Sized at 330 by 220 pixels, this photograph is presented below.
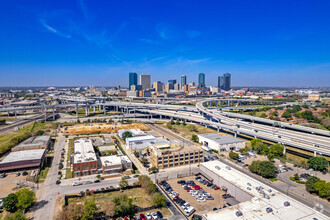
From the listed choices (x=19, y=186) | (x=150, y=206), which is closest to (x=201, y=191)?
(x=150, y=206)

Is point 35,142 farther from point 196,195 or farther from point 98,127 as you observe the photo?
point 196,195

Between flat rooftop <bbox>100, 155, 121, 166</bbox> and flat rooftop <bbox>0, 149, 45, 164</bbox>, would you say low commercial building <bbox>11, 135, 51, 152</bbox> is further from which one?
A: flat rooftop <bbox>100, 155, 121, 166</bbox>

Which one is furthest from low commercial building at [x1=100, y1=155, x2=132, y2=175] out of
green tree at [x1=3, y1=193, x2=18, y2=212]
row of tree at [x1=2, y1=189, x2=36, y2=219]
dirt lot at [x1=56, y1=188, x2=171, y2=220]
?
green tree at [x1=3, y1=193, x2=18, y2=212]

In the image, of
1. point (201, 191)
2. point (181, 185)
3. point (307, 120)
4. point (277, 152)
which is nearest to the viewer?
point (201, 191)

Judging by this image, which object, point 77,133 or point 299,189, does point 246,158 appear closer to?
point 299,189

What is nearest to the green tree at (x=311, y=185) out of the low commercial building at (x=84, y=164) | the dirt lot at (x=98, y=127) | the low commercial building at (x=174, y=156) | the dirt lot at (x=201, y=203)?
the dirt lot at (x=201, y=203)

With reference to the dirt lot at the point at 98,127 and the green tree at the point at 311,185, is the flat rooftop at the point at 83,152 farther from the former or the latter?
the green tree at the point at 311,185

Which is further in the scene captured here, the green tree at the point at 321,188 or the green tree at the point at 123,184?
the green tree at the point at 123,184
